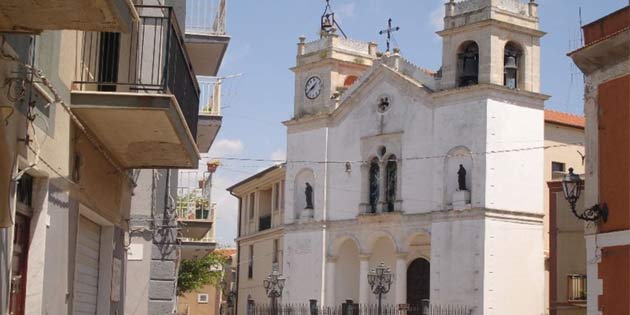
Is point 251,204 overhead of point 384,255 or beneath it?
overhead

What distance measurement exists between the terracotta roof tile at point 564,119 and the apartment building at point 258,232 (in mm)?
14376

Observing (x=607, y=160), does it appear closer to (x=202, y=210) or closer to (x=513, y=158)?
(x=202, y=210)

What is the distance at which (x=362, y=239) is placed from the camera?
152ft

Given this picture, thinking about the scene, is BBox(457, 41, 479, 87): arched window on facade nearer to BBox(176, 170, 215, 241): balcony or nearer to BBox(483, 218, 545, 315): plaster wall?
BBox(483, 218, 545, 315): plaster wall

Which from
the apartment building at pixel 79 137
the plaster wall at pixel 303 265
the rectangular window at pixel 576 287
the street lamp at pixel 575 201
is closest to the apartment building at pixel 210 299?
the plaster wall at pixel 303 265

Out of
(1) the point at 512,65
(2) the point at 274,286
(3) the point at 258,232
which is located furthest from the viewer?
(3) the point at 258,232

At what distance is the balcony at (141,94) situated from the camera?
949 centimetres

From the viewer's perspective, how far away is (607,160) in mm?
17172

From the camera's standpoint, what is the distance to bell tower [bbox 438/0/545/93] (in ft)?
137

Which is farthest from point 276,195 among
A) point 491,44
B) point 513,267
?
point 491,44

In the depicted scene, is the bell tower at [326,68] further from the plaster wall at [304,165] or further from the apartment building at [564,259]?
the apartment building at [564,259]

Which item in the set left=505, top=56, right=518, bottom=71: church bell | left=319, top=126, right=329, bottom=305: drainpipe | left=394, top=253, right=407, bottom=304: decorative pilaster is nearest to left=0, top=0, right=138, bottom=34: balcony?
left=505, top=56, right=518, bottom=71: church bell

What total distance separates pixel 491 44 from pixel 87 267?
32.0 meters

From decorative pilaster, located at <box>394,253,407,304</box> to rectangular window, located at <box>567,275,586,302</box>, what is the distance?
13848 millimetres
